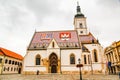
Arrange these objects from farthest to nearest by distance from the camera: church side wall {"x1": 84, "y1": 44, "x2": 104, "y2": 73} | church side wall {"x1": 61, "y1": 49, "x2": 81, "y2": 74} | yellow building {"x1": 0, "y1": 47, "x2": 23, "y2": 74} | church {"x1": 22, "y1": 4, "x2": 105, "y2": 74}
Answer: yellow building {"x1": 0, "y1": 47, "x2": 23, "y2": 74} → church side wall {"x1": 84, "y1": 44, "x2": 104, "y2": 73} → church {"x1": 22, "y1": 4, "x2": 105, "y2": 74} → church side wall {"x1": 61, "y1": 49, "x2": 81, "y2": 74}

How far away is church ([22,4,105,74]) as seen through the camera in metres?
34.8

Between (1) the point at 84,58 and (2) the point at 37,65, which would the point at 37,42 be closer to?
(2) the point at 37,65

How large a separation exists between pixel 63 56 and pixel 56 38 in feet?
23.9

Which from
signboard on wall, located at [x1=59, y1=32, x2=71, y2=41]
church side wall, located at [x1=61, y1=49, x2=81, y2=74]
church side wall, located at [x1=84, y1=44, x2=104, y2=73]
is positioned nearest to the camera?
church side wall, located at [x1=61, y1=49, x2=81, y2=74]

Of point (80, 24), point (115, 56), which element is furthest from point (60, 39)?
point (115, 56)

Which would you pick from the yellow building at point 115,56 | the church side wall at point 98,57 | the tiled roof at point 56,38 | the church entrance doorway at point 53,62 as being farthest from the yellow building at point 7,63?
the yellow building at point 115,56

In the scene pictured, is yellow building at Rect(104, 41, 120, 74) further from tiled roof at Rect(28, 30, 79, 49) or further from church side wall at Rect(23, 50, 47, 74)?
church side wall at Rect(23, 50, 47, 74)

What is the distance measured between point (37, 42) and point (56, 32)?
7981mm

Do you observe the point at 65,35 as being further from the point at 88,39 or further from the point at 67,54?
the point at 88,39

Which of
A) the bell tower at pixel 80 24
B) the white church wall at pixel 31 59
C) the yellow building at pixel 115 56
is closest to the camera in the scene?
the white church wall at pixel 31 59

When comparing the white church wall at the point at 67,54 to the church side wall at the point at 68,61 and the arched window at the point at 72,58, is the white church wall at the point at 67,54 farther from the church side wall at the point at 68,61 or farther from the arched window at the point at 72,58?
the arched window at the point at 72,58

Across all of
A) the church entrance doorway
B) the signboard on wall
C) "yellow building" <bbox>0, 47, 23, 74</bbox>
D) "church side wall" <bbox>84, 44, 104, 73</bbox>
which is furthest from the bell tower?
"yellow building" <bbox>0, 47, 23, 74</bbox>

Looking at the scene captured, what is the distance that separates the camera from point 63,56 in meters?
36.0

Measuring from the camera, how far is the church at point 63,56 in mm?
34812
